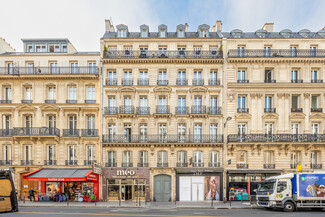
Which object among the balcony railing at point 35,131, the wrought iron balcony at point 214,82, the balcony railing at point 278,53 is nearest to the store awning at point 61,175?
the balcony railing at point 35,131

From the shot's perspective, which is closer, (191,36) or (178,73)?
(178,73)

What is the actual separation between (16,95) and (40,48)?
6.12 m

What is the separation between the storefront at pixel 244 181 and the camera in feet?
78.5

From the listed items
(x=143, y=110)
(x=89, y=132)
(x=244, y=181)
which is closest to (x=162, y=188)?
(x=143, y=110)

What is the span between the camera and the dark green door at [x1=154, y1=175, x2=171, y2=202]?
24.1 meters

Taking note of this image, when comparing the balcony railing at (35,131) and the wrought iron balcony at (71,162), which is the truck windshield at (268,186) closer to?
the wrought iron balcony at (71,162)

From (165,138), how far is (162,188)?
5.26 metres

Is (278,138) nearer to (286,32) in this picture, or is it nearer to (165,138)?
(165,138)

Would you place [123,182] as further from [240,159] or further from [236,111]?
[236,111]

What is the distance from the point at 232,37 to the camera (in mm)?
26422

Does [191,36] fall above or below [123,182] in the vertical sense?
above

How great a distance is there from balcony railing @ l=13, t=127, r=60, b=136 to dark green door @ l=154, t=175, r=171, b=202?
11823 millimetres

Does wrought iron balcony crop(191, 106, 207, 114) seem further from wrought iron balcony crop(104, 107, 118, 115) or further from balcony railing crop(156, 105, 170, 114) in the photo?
wrought iron balcony crop(104, 107, 118, 115)

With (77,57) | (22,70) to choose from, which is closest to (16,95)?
(22,70)
